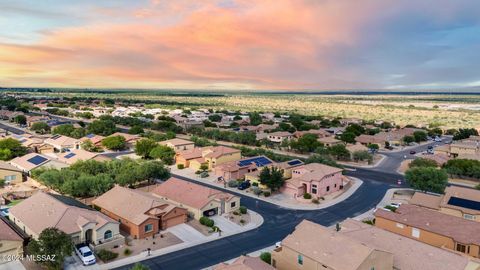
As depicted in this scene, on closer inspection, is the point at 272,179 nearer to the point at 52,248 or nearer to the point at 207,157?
the point at 207,157

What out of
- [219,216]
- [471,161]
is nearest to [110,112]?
[219,216]

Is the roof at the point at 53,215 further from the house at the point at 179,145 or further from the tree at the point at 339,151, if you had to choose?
the tree at the point at 339,151

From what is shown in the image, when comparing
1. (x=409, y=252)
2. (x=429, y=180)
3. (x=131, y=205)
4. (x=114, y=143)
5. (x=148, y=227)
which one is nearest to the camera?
(x=409, y=252)

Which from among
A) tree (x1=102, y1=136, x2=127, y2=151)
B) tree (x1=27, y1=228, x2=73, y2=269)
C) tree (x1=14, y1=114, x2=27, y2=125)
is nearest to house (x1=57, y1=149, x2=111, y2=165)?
tree (x1=102, y1=136, x2=127, y2=151)

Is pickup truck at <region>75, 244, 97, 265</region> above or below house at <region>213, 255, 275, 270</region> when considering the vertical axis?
below

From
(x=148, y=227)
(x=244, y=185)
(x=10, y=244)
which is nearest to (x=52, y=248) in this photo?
(x=10, y=244)

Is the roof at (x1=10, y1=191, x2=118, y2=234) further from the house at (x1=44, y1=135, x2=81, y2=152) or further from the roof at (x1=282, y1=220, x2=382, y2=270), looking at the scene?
the house at (x1=44, y1=135, x2=81, y2=152)
